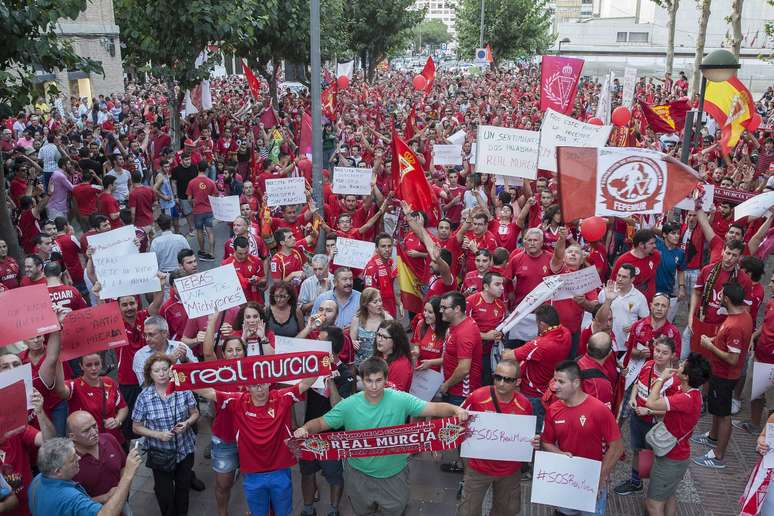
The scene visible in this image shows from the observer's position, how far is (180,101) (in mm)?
16250

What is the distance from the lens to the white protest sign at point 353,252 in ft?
26.0

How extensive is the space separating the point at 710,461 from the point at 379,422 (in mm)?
3605

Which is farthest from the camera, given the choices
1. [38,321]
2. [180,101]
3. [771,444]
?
[180,101]

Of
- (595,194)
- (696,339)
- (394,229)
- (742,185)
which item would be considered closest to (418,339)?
(595,194)

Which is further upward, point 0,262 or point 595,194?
point 595,194

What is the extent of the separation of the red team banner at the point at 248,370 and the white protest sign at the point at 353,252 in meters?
3.28

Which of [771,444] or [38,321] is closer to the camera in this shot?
[771,444]

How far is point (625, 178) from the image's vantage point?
6527 mm

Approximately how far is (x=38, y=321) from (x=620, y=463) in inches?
202

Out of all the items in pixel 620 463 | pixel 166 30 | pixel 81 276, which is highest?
pixel 166 30

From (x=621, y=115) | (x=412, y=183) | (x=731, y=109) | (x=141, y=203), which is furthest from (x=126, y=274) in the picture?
(x=731, y=109)

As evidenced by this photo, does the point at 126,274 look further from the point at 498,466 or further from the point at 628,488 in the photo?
the point at 628,488

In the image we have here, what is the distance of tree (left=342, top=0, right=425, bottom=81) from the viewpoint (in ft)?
123

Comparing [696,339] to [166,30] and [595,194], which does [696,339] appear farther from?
[166,30]
